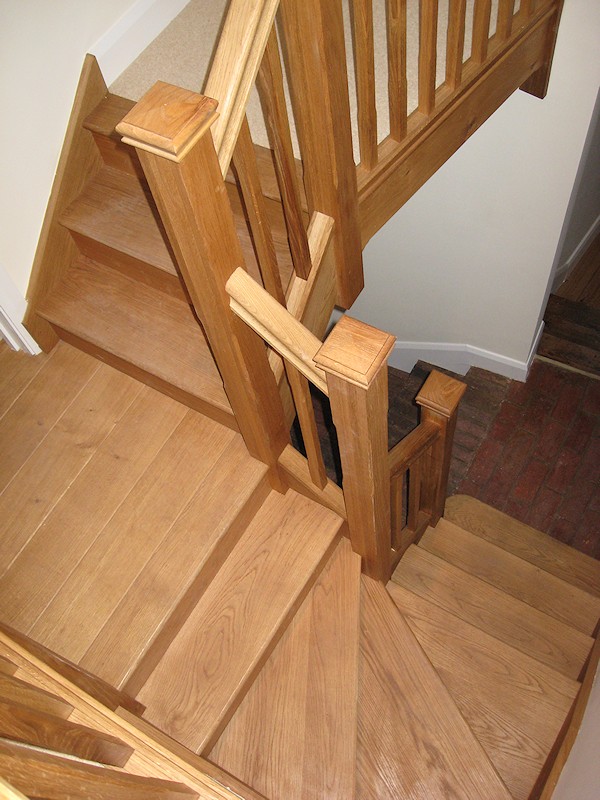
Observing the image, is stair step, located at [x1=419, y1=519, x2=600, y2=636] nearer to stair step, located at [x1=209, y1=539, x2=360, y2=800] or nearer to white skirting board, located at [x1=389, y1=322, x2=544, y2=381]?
stair step, located at [x1=209, y1=539, x2=360, y2=800]

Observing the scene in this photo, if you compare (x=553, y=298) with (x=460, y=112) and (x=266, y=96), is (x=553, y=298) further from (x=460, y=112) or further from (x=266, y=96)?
(x=266, y=96)

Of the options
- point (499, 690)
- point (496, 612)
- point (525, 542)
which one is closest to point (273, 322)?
point (499, 690)

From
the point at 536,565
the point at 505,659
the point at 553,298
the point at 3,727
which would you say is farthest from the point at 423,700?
the point at 553,298

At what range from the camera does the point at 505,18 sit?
1.91 m

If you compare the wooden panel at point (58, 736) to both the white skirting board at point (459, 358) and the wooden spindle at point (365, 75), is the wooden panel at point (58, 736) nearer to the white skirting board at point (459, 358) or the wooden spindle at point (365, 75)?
the wooden spindle at point (365, 75)

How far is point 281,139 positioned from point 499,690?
172 cm

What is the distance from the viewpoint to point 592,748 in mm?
1621

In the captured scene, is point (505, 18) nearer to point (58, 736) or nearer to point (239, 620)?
point (239, 620)

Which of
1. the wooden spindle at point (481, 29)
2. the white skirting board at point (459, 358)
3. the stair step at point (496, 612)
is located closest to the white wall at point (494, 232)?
the white skirting board at point (459, 358)

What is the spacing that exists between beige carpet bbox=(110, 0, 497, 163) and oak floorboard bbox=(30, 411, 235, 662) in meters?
0.90

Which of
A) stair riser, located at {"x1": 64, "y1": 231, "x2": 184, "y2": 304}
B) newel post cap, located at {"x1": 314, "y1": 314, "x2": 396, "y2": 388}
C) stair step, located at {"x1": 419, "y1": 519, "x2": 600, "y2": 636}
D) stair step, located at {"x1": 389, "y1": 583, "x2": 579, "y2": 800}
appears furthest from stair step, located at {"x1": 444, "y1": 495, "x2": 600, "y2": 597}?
newel post cap, located at {"x1": 314, "y1": 314, "x2": 396, "y2": 388}

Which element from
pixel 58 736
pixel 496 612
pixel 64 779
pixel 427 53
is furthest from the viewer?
pixel 496 612

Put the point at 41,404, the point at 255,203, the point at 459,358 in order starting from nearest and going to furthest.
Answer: the point at 255,203 < the point at 41,404 < the point at 459,358

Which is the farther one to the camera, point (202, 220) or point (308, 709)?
point (308, 709)
